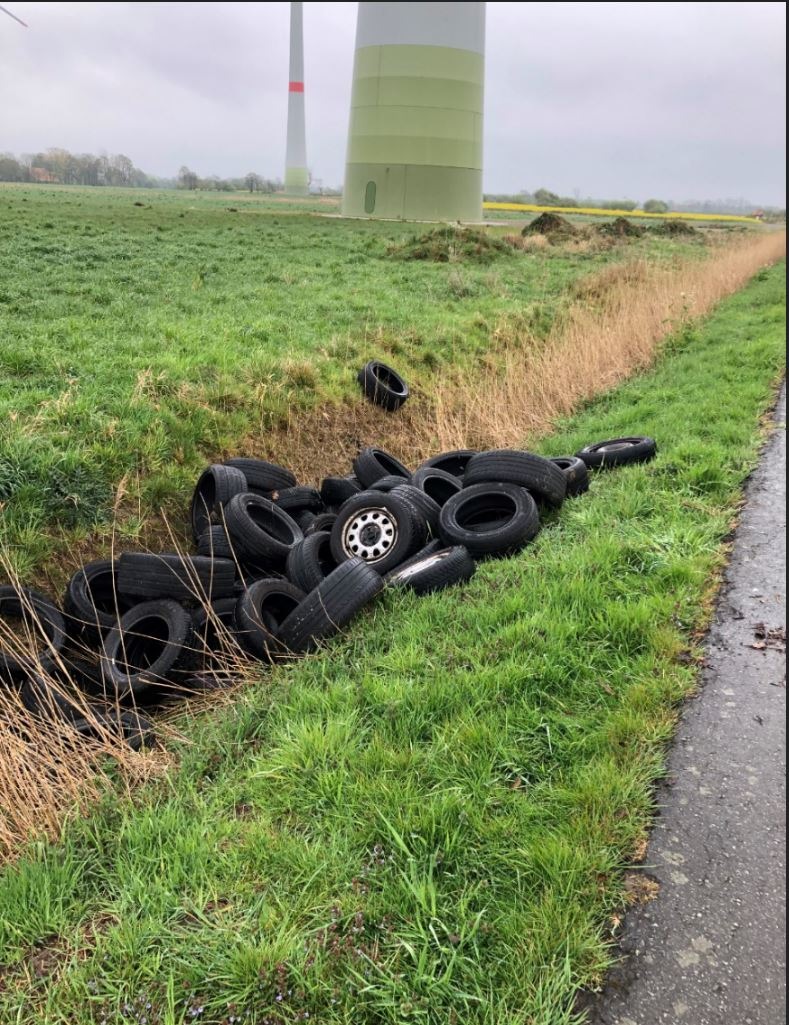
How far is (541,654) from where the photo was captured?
414cm

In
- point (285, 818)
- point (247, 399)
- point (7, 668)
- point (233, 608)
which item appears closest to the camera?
point (285, 818)

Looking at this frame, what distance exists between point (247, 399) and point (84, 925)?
695 cm

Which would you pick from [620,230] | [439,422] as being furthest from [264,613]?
[620,230]

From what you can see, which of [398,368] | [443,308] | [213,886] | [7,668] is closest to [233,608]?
[7,668]

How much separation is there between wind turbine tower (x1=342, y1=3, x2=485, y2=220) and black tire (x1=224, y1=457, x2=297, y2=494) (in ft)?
121

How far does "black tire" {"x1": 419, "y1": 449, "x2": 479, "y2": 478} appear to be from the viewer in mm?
7609

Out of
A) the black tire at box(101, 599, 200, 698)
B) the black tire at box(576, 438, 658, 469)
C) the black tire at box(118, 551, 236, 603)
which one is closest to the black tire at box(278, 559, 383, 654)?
the black tire at box(101, 599, 200, 698)

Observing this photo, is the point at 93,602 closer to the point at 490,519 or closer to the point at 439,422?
the point at 490,519

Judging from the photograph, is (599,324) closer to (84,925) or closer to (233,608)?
(233,608)

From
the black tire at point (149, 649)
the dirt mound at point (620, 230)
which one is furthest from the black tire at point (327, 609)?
the dirt mound at point (620, 230)

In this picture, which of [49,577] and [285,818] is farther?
[49,577]

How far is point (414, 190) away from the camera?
3981 cm

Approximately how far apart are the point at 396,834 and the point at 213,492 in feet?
15.1

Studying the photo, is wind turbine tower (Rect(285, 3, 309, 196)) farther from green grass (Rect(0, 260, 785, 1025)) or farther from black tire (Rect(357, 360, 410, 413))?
green grass (Rect(0, 260, 785, 1025))
